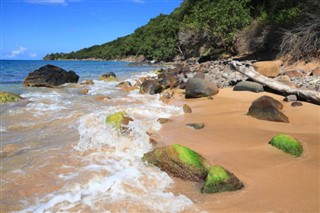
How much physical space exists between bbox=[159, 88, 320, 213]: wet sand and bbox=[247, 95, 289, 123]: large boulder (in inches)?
6.5

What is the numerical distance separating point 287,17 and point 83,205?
49.5 ft

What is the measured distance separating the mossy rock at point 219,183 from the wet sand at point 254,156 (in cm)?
8

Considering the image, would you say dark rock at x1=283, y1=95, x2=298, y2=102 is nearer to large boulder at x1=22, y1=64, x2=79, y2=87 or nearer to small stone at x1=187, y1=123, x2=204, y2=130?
small stone at x1=187, y1=123, x2=204, y2=130

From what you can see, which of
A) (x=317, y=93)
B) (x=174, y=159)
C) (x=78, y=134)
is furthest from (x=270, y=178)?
(x=317, y=93)

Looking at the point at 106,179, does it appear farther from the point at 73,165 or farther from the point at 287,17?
the point at 287,17

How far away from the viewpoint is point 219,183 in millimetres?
3541

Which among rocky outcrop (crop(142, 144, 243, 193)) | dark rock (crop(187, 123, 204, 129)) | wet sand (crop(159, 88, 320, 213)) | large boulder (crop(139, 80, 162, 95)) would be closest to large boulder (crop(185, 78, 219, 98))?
wet sand (crop(159, 88, 320, 213))

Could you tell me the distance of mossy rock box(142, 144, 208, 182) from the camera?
3903 mm

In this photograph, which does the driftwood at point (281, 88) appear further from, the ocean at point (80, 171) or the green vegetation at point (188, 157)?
the green vegetation at point (188, 157)

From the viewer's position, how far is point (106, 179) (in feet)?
12.9

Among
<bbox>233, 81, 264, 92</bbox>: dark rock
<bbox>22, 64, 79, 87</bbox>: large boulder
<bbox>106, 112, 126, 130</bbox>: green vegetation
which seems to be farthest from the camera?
<bbox>22, 64, 79, 87</bbox>: large boulder

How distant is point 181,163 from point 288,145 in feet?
5.98

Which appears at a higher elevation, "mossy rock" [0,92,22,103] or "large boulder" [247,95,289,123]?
"mossy rock" [0,92,22,103]

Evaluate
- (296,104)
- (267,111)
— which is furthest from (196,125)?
(296,104)
